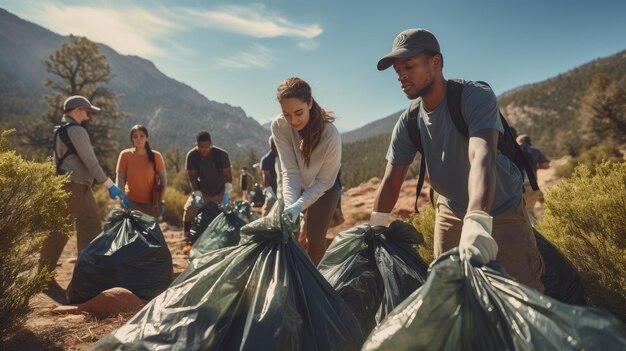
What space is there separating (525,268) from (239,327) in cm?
137

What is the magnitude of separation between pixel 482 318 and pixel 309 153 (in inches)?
71.4

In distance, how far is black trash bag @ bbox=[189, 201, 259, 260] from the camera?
156 inches

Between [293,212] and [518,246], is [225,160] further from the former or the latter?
[518,246]

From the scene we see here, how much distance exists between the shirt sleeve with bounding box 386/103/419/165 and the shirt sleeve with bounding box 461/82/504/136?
1.20ft

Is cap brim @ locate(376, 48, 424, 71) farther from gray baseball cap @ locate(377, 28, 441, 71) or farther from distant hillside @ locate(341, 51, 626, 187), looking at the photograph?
distant hillside @ locate(341, 51, 626, 187)

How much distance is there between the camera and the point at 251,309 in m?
1.37

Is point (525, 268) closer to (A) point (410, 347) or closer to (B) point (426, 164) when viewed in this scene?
(B) point (426, 164)

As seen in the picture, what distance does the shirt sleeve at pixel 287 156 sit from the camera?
→ 2682 mm

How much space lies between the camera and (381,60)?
183 centimetres

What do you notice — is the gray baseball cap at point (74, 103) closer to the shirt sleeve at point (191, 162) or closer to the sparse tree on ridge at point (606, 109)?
the shirt sleeve at point (191, 162)

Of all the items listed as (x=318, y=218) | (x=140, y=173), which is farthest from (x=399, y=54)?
(x=140, y=173)

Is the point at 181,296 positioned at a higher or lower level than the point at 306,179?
lower

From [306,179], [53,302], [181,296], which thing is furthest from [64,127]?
[181,296]

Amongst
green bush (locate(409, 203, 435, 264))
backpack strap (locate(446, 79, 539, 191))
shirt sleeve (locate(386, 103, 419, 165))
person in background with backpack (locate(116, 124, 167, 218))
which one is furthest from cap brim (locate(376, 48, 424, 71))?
person in background with backpack (locate(116, 124, 167, 218))
